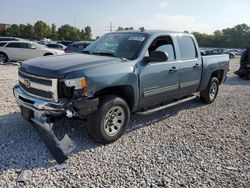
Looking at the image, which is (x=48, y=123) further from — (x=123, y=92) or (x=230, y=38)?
(x=230, y=38)

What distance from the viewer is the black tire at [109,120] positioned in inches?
186

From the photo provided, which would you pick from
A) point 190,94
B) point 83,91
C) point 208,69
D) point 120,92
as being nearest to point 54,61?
A: point 83,91

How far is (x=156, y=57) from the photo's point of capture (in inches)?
214

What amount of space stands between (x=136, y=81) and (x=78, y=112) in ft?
4.30

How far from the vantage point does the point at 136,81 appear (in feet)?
17.3

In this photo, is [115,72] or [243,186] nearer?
[243,186]

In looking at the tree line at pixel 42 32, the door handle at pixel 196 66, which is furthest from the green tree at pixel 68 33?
the door handle at pixel 196 66

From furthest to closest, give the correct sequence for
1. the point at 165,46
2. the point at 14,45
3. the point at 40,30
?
1. the point at 40,30
2. the point at 14,45
3. the point at 165,46

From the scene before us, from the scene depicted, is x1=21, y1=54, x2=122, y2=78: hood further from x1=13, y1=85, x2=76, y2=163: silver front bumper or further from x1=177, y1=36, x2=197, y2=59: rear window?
x1=177, y1=36, x2=197, y2=59: rear window

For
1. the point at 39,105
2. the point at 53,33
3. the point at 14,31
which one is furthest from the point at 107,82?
the point at 53,33

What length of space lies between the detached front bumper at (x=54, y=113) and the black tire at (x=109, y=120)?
207mm

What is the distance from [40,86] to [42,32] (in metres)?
77.9

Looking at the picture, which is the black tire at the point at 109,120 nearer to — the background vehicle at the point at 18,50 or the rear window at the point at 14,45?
the background vehicle at the point at 18,50

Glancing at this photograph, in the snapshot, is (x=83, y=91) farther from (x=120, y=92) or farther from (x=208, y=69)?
(x=208, y=69)
